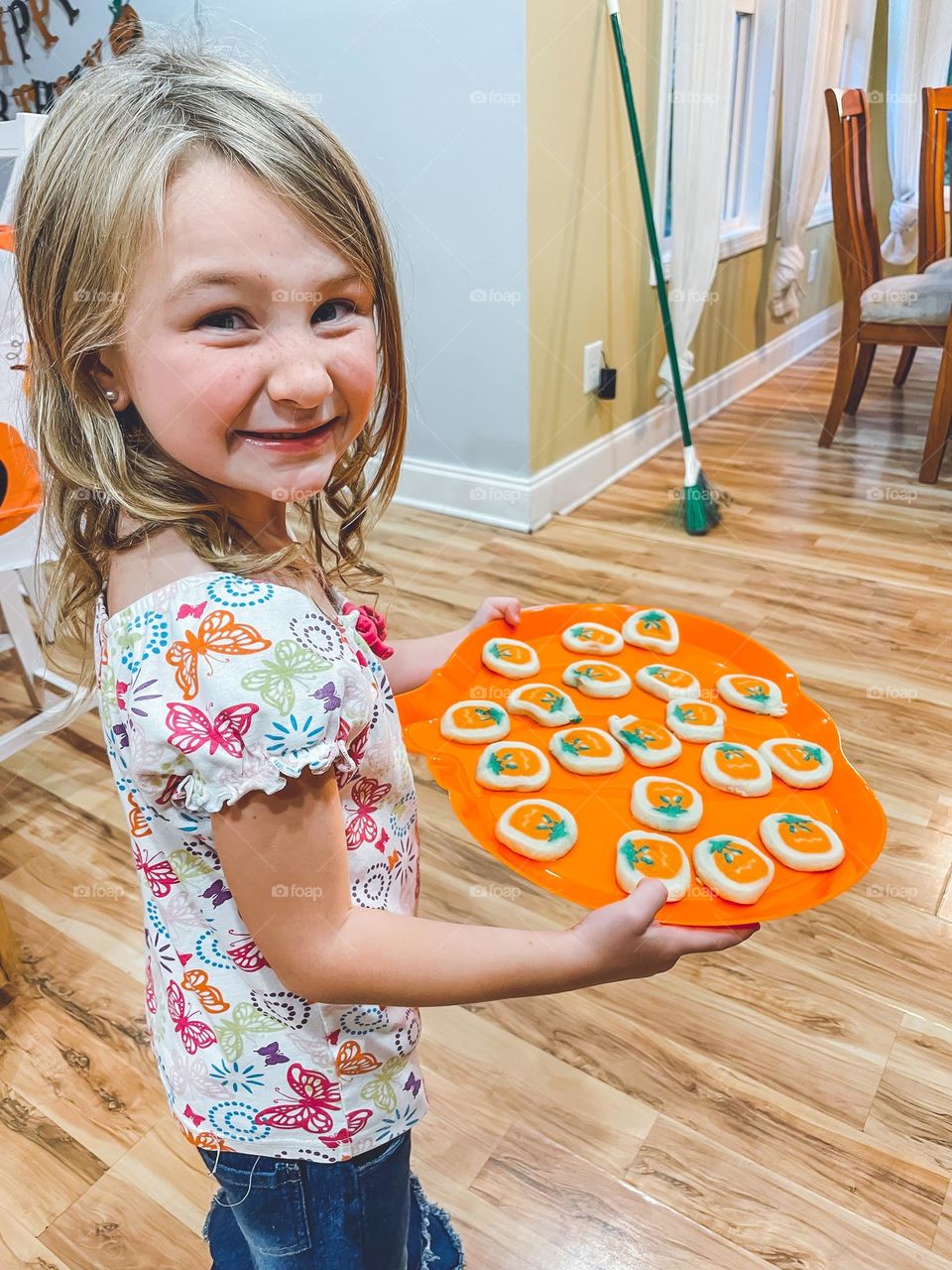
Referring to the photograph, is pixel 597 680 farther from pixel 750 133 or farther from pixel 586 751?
pixel 750 133

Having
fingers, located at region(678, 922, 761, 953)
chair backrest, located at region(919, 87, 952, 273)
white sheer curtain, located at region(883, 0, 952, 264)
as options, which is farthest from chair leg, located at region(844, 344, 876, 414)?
fingers, located at region(678, 922, 761, 953)

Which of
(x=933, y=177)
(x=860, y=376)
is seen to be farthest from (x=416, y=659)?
(x=933, y=177)

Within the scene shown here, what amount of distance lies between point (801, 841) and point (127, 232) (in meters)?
0.77

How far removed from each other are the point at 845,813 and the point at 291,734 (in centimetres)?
68

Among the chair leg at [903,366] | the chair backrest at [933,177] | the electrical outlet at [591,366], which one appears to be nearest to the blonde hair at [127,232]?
the electrical outlet at [591,366]

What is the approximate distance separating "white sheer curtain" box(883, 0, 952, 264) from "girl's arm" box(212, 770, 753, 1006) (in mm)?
4318

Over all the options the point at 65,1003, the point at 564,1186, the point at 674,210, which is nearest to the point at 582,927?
the point at 564,1186

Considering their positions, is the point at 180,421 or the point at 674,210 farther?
the point at 674,210

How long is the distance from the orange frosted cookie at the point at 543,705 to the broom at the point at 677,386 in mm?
1581

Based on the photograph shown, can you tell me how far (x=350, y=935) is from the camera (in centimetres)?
54

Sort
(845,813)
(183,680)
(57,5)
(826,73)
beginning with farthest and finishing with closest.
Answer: (826,73) < (57,5) < (845,813) < (183,680)

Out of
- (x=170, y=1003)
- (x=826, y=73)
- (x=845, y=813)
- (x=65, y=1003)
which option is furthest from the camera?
(x=826, y=73)

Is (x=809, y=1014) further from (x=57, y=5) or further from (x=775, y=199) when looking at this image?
(x=57, y=5)

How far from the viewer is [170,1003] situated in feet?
2.07
